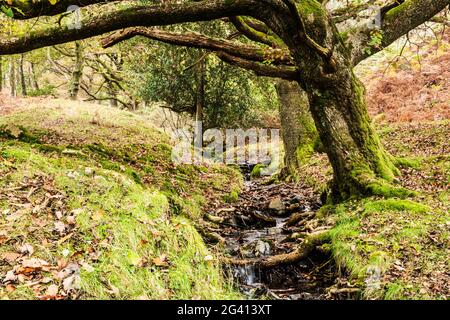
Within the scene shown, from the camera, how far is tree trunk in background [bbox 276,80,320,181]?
11.9 m

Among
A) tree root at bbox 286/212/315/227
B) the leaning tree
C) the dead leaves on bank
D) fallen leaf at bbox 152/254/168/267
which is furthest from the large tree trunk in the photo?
the dead leaves on bank

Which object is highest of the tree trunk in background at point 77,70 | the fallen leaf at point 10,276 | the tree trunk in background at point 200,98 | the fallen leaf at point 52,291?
the tree trunk in background at point 77,70

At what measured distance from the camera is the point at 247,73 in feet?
56.5

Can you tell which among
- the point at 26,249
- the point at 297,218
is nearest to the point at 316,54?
the point at 297,218

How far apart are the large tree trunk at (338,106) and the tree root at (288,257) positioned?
1533 mm

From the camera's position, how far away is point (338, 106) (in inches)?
266

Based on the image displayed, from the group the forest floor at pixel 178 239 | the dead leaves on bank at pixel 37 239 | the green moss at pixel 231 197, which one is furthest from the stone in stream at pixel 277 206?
the dead leaves on bank at pixel 37 239

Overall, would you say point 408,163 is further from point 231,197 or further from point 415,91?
point 415,91

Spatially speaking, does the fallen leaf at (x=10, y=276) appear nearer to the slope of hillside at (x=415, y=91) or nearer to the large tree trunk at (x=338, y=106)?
the large tree trunk at (x=338, y=106)

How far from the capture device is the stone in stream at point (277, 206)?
27.4 ft

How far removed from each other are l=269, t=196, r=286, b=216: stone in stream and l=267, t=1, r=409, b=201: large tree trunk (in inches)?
64.3
